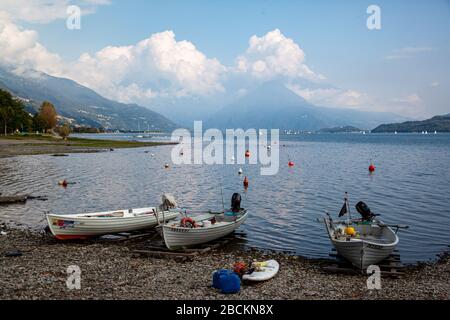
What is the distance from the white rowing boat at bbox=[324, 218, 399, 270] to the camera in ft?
69.2

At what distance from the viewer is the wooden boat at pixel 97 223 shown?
25828 millimetres

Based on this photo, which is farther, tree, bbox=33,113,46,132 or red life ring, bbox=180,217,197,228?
tree, bbox=33,113,46,132

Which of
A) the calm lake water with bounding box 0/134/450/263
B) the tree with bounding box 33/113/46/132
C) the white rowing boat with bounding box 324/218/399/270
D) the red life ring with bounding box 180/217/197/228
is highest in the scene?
the tree with bounding box 33/113/46/132

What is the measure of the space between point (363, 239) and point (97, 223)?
681 inches

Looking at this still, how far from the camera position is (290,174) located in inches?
2832

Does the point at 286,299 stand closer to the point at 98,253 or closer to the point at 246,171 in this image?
the point at 98,253

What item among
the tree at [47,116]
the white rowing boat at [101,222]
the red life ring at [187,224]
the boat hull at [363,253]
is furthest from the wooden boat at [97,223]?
the tree at [47,116]

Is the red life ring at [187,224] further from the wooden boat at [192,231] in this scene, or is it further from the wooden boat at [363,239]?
the wooden boat at [363,239]

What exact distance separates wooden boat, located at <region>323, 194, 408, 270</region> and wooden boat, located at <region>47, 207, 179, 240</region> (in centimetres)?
1062

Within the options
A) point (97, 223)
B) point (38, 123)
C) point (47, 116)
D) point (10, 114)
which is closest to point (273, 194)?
point (97, 223)

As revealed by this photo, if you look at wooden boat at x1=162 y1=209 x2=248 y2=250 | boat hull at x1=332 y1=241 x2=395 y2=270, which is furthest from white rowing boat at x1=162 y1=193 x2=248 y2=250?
boat hull at x1=332 y1=241 x2=395 y2=270

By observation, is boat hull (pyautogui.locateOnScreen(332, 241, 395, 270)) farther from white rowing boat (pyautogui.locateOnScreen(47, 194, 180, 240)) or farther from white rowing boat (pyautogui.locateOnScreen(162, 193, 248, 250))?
white rowing boat (pyautogui.locateOnScreen(47, 194, 180, 240))

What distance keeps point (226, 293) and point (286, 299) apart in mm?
2599

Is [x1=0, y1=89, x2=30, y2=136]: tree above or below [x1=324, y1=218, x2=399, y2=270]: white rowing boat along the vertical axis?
above
